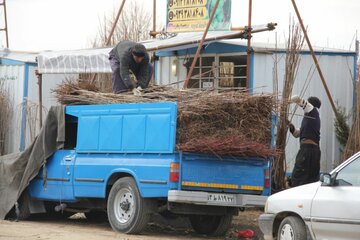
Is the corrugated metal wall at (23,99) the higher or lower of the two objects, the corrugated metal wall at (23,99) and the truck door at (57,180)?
the higher

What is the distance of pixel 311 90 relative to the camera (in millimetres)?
15539

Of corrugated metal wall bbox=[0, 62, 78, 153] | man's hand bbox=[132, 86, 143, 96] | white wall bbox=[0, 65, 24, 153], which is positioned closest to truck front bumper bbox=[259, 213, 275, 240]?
man's hand bbox=[132, 86, 143, 96]

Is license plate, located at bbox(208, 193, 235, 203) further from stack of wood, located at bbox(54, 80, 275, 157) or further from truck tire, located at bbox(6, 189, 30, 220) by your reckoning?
truck tire, located at bbox(6, 189, 30, 220)

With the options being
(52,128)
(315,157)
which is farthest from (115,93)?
(315,157)

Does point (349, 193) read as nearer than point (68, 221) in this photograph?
Yes

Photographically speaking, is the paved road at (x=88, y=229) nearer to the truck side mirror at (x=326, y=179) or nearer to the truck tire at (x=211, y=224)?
the truck tire at (x=211, y=224)

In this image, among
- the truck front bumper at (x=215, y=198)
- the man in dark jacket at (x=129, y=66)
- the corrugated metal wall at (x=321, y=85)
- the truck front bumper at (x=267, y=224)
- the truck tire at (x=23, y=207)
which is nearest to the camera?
the truck front bumper at (x=267, y=224)

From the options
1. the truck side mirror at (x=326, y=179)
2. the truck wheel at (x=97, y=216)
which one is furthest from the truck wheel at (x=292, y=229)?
the truck wheel at (x=97, y=216)

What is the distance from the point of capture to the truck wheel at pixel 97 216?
1409cm

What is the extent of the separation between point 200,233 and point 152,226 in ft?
3.11

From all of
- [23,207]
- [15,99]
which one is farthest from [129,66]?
[15,99]

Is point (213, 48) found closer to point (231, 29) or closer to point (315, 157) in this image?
point (231, 29)

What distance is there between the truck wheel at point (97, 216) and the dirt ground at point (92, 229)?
0.48 feet

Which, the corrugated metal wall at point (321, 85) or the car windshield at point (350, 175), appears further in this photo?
the corrugated metal wall at point (321, 85)
